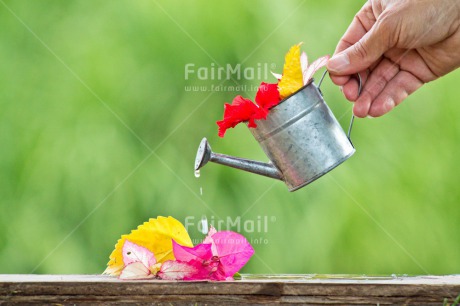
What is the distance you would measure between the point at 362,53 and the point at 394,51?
139 mm

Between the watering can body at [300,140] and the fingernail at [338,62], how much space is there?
5.6 inches

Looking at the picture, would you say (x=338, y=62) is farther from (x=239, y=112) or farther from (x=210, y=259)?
(x=210, y=259)

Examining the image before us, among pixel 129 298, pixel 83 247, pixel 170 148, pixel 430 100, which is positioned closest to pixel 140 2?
pixel 170 148

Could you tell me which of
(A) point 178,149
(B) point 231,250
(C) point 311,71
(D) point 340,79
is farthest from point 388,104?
(A) point 178,149

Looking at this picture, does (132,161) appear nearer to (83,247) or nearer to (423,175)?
(83,247)

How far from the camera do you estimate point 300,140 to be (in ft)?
2.67

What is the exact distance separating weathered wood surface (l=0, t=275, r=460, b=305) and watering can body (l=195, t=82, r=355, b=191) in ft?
0.52

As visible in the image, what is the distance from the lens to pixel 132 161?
1.51 metres

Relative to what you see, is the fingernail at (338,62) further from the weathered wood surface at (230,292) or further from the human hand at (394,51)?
the weathered wood surface at (230,292)

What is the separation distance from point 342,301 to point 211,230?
0.60 ft

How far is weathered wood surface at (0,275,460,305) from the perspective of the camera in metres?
0.69

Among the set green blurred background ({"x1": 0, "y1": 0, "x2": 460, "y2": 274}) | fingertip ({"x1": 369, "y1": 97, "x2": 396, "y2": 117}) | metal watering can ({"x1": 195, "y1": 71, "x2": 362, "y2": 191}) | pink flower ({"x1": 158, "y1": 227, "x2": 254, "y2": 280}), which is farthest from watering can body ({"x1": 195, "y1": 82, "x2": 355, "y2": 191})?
green blurred background ({"x1": 0, "y1": 0, "x2": 460, "y2": 274})

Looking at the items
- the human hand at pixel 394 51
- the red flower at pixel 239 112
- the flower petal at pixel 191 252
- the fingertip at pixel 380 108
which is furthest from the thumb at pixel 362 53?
the flower petal at pixel 191 252

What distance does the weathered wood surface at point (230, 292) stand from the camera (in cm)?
69
